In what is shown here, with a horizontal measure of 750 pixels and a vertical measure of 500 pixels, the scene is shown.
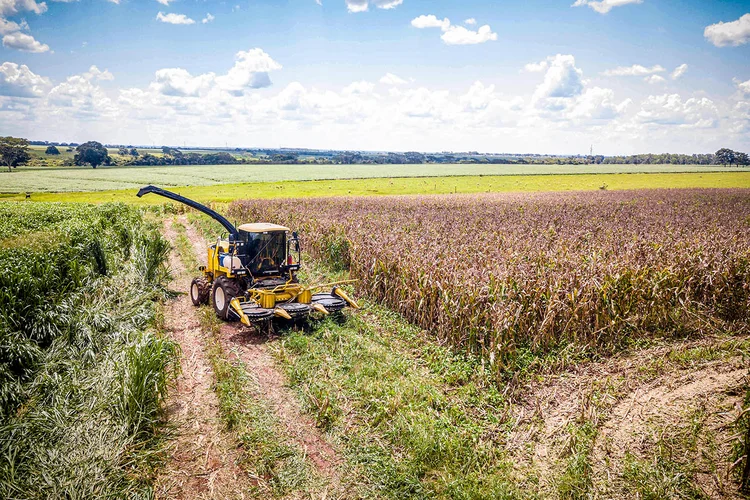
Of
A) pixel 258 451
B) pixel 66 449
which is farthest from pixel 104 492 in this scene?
pixel 258 451

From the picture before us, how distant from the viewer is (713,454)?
5477 millimetres

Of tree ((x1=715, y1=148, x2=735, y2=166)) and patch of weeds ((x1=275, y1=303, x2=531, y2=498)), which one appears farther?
tree ((x1=715, y1=148, x2=735, y2=166))

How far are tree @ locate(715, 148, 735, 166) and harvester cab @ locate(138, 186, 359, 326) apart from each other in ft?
522

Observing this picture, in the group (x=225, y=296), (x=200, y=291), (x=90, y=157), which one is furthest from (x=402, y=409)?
(x=90, y=157)

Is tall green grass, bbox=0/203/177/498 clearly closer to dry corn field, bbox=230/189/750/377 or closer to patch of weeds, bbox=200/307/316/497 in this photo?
patch of weeds, bbox=200/307/316/497

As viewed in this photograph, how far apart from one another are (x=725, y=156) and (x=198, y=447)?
166 m

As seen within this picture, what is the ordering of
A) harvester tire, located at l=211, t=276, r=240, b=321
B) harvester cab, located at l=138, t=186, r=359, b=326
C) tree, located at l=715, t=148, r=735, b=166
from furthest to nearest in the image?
tree, located at l=715, t=148, r=735, b=166, harvester tire, located at l=211, t=276, r=240, b=321, harvester cab, located at l=138, t=186, r=359, b=326

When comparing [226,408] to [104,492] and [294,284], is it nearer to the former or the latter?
[104,492]

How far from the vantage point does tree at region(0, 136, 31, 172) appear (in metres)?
A: 83.7

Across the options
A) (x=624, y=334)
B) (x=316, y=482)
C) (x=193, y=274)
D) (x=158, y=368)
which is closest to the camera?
(x=316, y=482)

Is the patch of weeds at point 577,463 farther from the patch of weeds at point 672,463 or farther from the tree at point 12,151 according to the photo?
the tree at point 12,151

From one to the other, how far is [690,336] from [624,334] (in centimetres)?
178

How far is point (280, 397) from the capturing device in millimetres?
7180

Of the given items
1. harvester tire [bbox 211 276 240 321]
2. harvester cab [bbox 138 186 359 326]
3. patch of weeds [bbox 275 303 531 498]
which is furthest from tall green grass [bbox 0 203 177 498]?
patch of weeds [bbox 275 303 531 498]
